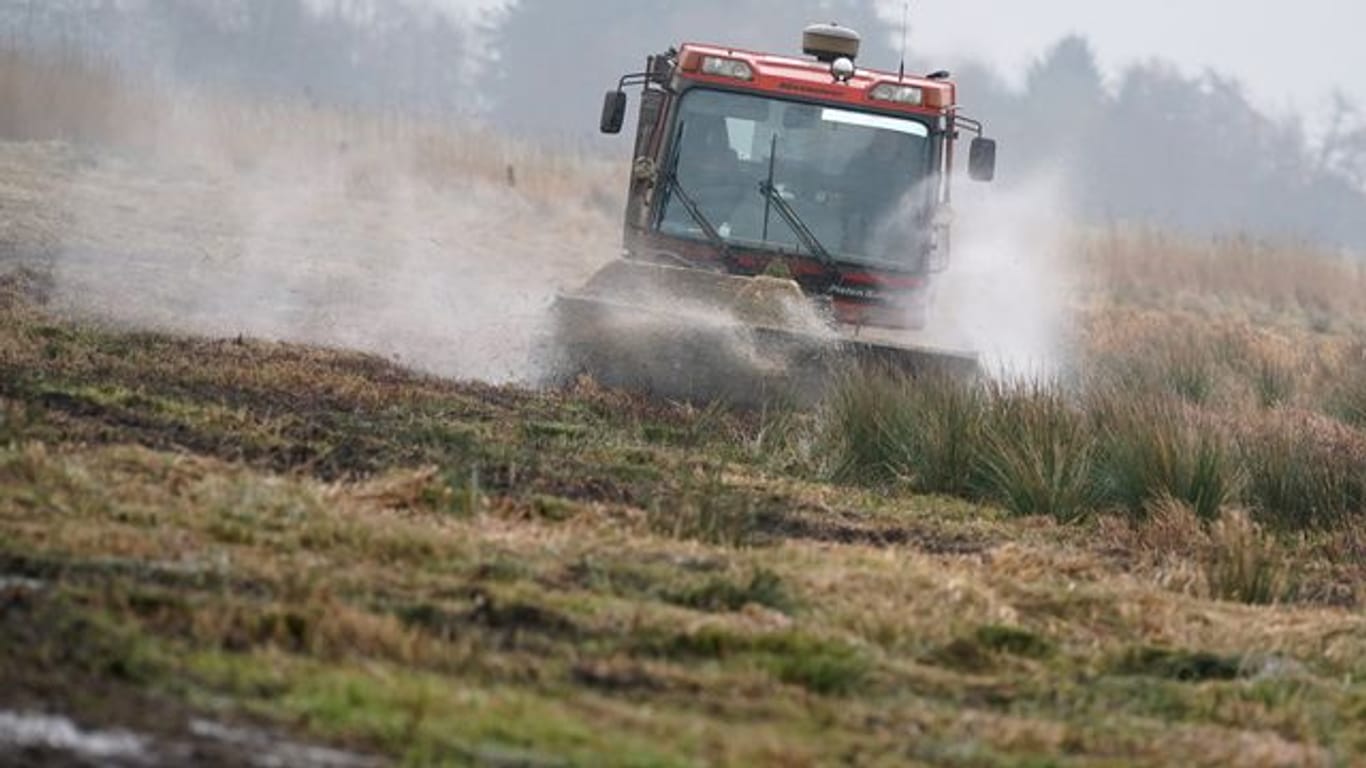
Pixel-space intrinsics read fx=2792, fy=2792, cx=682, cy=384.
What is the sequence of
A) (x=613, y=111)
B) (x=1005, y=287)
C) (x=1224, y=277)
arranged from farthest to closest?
(x=1224, y=277) → (x=1005, y=287) → (x=613, y=111)

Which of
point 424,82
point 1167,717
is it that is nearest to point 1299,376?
point 1167,717

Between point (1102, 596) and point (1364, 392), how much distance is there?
9.20 m

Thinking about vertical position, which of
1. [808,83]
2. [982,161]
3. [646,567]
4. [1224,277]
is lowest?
[1224,277]

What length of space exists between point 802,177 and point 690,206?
2.30 feet

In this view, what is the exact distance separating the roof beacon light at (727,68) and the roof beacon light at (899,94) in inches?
30.3

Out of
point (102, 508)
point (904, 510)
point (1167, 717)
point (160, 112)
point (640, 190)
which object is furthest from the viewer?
point (160, 112)

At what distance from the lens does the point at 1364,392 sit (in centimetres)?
1766

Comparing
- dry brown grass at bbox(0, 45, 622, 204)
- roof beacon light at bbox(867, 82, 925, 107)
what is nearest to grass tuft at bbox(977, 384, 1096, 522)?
roof beacon light at bbox(867, 82, 925, 107)

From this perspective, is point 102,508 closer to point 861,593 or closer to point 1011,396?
point 861,593

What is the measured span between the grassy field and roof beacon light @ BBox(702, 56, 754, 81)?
2562 millimetres

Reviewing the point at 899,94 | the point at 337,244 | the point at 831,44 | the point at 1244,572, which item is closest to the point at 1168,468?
the point at 1244,572

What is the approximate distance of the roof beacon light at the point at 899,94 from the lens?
17000 millimetres

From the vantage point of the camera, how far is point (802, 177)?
16.9 metres

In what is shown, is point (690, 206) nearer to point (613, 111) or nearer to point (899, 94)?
point (613, 111)
